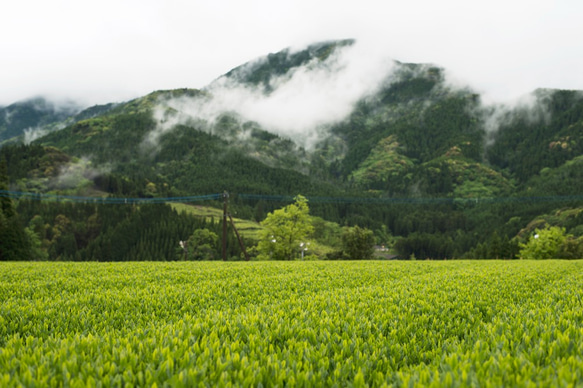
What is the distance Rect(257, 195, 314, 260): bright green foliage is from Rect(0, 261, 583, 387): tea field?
62.7 m

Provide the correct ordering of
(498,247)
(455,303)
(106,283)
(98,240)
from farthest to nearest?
1. (98,240)
2. (498,247)
3. (106,283)
4. (455,303)

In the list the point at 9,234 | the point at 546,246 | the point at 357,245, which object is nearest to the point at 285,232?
the point at 357,245

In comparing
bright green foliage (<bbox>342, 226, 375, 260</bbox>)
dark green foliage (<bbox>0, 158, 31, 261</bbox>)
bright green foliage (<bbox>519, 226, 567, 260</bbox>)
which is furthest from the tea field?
bright green foliage (<bbox>519, 226, 567, 260</bbox>)

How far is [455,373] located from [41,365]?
4.30 m

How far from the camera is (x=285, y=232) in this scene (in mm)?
72938

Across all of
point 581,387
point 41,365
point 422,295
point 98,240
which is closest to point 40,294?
point 41,365

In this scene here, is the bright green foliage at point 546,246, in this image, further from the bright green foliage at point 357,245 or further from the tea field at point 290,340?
the tea field at point 290,340

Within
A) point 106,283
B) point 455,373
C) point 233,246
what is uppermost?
point 455,373

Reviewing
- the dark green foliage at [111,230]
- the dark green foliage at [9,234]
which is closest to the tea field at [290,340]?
the dark green foliage at [9,234]

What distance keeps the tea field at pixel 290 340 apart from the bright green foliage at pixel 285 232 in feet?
206

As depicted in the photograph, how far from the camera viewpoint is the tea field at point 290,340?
145 inches

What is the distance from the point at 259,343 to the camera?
16.2 feet

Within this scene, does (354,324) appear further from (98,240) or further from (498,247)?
(98,240)

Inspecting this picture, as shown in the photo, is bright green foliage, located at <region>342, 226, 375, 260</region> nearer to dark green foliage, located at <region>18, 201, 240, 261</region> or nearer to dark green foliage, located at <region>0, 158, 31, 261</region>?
dark green foliage, located at <region>18, 201, 240, 261</region>
